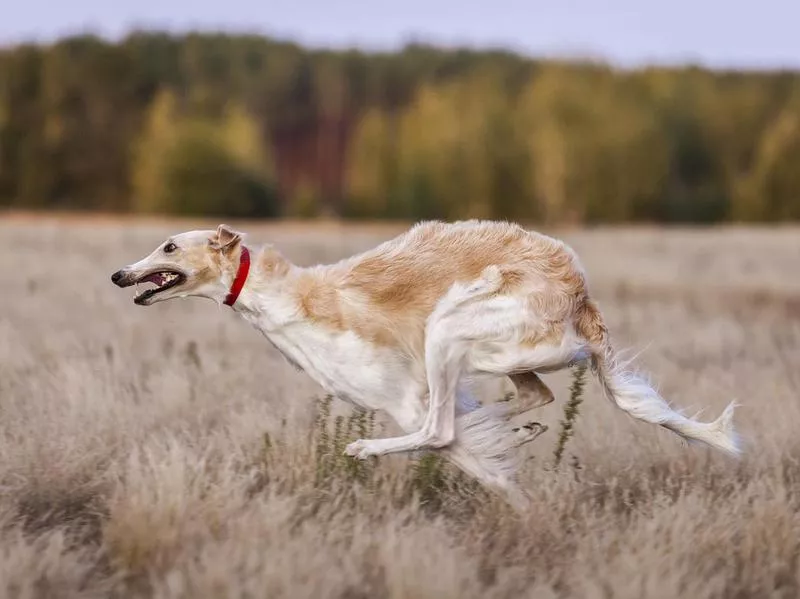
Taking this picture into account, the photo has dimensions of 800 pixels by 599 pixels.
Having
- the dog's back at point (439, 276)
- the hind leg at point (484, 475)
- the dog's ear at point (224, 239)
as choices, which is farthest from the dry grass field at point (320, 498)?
the dog's ear at point (224, 239)

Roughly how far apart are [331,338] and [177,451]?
833 millimetres

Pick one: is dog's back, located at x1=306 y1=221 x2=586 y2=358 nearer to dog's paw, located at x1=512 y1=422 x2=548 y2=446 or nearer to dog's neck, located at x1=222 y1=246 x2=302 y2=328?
dog's neck, located at x1=222 y1=246 x2=302 y2=328

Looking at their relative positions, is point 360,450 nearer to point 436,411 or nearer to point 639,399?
point 436,411

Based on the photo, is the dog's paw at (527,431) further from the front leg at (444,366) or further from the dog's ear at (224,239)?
the dog's ear at (224,239)

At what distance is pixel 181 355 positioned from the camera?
334 inches

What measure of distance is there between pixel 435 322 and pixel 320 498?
36.1 inches

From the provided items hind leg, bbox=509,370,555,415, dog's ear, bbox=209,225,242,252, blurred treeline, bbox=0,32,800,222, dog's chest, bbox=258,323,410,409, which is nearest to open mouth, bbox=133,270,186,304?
dog's ear, bbox=209,225,242,252

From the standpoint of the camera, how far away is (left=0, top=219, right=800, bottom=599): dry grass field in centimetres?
388

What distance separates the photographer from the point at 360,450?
4.73 m

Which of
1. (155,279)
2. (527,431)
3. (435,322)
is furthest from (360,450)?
(155,279)

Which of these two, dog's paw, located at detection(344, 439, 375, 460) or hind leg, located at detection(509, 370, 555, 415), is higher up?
hind leg, located at detection(509, 370, 555, 415)

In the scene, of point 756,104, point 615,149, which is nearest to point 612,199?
point 615,149

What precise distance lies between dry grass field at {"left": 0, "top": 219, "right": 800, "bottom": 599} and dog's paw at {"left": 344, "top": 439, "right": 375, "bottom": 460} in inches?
5.9

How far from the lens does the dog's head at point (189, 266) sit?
5.05 meters
